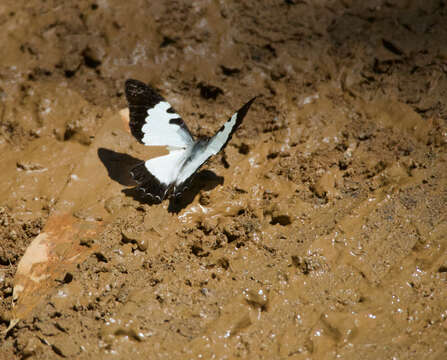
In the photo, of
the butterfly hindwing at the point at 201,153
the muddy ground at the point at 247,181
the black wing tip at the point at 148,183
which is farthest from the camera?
the black wing tip at the point at 148,183

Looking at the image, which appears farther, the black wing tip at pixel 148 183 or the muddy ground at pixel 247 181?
the black wing tip at pixel 148 183

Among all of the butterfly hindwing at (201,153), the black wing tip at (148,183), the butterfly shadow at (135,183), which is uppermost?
the butterfly hindwing at (201,153)

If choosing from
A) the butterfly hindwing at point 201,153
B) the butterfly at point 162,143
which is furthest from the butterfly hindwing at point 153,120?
the butterfly hindwing at point 201,153

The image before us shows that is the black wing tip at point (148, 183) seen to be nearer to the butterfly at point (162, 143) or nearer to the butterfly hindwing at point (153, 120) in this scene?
the butterfly at point (162, 143)

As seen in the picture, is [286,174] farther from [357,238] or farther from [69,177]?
[69,177]

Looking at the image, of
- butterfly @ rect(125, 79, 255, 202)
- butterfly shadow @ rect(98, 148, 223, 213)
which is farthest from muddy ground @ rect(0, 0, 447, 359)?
butterfly @ rect(125, 79, 255, 202)

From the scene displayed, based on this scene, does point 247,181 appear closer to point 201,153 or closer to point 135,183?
point 201,153

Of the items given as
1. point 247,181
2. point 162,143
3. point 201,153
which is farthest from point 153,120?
point 247,181
